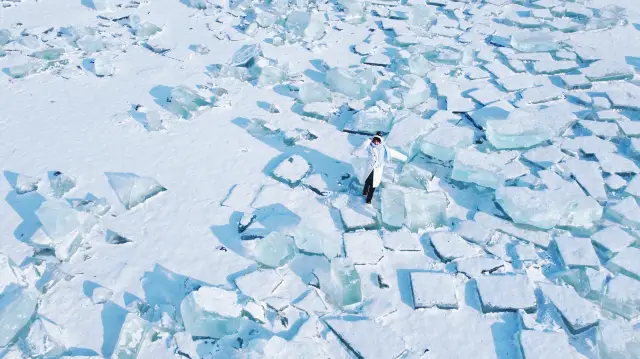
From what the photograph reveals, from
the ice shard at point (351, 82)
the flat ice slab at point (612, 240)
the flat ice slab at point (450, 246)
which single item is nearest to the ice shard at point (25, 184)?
the ice shard at point (351, 82)

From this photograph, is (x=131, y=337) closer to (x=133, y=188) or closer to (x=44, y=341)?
(x=44, y=341)

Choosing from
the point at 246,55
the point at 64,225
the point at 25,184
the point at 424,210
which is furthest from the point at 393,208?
the point at 25,184

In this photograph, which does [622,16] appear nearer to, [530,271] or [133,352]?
[530,271]

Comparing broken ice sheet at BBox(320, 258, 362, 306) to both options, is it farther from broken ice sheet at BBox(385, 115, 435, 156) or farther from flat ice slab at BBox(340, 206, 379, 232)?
broken ice sheet at BBox(385, 115, 435, 156)

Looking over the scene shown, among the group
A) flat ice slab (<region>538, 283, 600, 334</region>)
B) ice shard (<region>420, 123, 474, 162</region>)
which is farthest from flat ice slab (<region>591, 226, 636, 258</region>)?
ice shard (<region>420, 123, 474, 162</region>)

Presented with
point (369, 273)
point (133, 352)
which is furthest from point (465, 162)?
point (133, 352)

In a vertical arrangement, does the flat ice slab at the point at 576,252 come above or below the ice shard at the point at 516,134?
below

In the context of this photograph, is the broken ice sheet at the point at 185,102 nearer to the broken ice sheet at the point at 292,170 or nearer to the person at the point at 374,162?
the broken ice sheet at the point at 292,170
